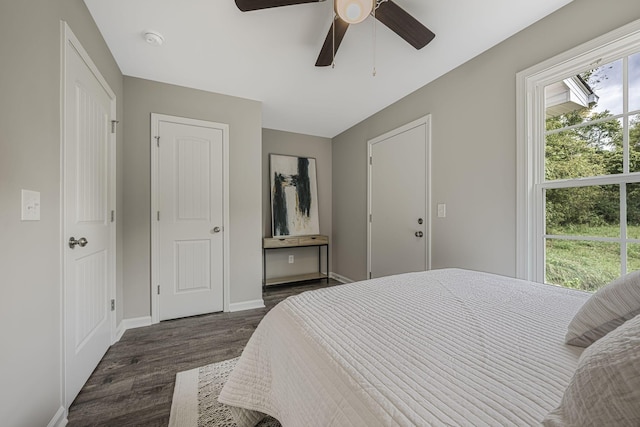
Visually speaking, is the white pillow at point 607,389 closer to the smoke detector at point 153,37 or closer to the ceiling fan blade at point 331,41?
the ceiling fan blade at point 331,41

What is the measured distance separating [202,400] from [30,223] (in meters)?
1.21

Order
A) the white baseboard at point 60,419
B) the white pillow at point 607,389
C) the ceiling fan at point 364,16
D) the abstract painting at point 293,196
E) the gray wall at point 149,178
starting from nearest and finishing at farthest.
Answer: the white pillow at point 607,389
the white baseboard at point 60,419
the ceiling fan at point 364,16
the gray wall at point 149,178
the abstract painting at point 293,196

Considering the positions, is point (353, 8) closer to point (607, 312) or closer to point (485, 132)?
point (485, 132)

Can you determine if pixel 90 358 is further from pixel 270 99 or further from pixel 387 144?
pixel 387 144

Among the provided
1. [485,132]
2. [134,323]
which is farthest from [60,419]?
[485,132]

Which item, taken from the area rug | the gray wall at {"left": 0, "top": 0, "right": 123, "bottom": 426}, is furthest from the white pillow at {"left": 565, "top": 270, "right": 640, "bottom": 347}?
the gray wall at {"left": 0, "top": 0, "right": 123, "bottom": 426}

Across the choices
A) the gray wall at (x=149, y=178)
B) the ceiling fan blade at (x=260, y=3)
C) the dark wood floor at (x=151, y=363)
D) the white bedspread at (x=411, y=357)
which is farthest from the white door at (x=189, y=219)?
the white bedspread at (x=411, y=357)

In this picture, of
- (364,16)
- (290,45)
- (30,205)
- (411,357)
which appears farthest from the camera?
(290,45)

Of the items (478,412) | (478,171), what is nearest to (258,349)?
(478,412)

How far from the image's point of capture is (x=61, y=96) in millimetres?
1324

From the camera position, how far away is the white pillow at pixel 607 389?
1.13 feet

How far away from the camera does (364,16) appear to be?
54.3 inches

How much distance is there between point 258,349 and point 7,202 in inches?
42.8

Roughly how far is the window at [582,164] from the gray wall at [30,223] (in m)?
2.72
